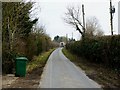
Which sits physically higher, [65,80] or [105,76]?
[65,80]

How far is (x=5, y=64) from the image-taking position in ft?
63.3

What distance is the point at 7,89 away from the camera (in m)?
11.9

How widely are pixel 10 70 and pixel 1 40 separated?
2.09m

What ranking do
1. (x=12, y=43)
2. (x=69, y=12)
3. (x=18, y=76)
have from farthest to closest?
1. (x=69, y=12)
2. (x=12, y=43)
3. (x=18, y=76)

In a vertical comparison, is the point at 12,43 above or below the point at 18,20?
below

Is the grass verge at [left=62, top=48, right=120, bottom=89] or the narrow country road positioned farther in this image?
the grass verge at [left=62, top=48, right=120, bottom=89]

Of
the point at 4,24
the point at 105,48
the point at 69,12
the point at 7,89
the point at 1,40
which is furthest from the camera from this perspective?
the point at 69,12

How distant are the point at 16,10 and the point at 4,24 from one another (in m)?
2.67

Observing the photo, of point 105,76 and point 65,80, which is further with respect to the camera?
point 105,76

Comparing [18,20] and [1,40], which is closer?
[1,40]

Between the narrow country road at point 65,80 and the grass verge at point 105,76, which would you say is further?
the grass verge at point 105,76

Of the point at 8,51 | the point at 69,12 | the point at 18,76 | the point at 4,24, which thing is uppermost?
the point at 69,12

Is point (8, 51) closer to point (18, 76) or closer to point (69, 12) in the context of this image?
point (18, 76)

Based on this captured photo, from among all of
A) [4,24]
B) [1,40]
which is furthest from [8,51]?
[4,24]
